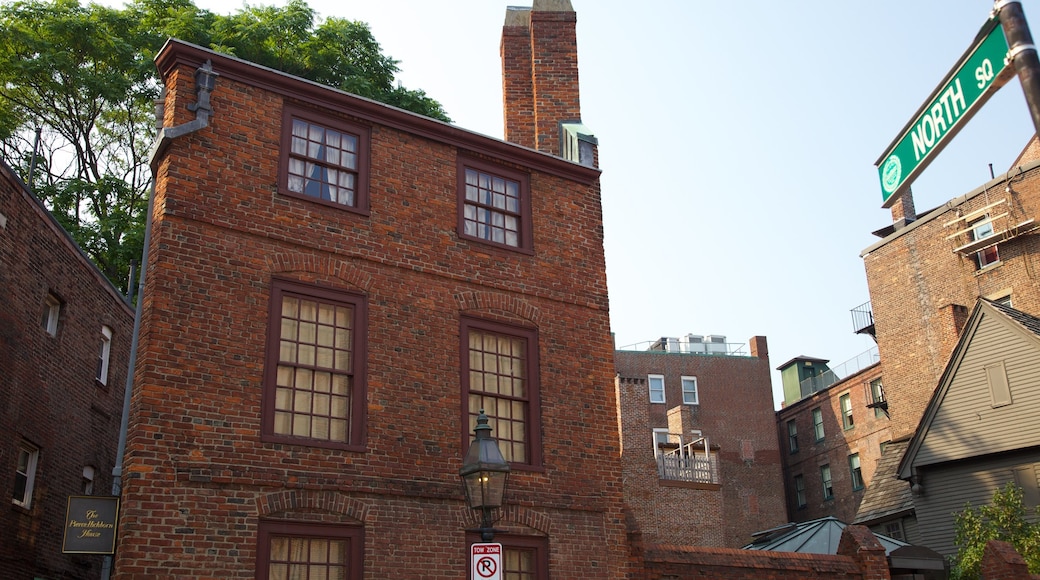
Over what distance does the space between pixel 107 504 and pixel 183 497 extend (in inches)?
53.5

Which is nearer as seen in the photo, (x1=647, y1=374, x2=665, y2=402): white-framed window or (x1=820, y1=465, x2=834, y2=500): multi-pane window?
(x1=820, y1=465, x2=834, y2=500): multi-pane window

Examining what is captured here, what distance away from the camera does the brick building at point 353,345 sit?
1273 cm

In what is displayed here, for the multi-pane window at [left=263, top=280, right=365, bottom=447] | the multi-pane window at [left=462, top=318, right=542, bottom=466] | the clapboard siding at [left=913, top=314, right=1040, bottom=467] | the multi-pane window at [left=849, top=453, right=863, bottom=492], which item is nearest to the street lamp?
the multi-pane window at [left=263, top=280, right=365, bottom=447]

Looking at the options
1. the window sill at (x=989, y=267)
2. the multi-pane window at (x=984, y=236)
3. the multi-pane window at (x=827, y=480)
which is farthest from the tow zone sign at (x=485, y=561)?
the multi-pane window at (x=827, y=480)

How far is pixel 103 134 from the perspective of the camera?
30.4 m

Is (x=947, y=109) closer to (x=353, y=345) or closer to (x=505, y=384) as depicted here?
(x=353, y=345)

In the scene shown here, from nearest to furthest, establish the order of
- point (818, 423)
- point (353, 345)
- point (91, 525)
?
point (91, 525), point (353, 345), point (818, 423)

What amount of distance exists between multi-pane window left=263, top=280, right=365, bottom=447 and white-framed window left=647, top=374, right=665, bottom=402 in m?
39.5

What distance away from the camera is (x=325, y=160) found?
15.3 m

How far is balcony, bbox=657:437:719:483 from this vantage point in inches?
1401

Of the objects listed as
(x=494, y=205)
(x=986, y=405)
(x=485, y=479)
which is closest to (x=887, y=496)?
(x=986, y=405)

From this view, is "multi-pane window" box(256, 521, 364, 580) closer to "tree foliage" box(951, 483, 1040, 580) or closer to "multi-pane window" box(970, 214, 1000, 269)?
"tree foliage" box(951, 483, 1040, 580)

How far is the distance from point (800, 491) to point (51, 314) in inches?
1668

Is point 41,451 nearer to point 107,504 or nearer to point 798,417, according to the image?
point 107,504
